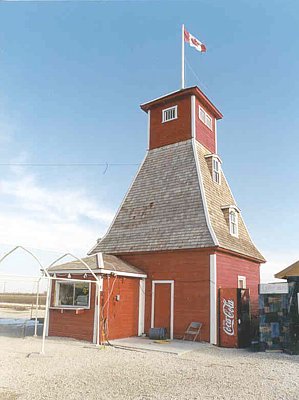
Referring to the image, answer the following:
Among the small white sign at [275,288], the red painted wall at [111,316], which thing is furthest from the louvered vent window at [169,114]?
the small white sign at [275,288]

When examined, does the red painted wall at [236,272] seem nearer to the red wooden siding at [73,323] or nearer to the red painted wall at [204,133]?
the red wooden siding at [73,323]

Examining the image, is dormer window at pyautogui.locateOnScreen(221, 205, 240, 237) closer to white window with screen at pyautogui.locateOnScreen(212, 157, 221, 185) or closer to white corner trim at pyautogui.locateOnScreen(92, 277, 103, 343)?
white window with screen at pyautogui.locateOnScreen(212, 157, 221, 185)

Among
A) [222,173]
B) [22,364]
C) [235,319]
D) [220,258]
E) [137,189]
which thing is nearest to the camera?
[22,364]

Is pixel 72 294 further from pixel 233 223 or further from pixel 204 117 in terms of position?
pixel 204 117

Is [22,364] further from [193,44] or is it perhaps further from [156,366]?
[193,44]

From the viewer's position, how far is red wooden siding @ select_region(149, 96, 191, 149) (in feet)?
58.3

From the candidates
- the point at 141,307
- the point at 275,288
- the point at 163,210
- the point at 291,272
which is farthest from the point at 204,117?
the point at 275,288

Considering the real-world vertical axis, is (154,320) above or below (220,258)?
below

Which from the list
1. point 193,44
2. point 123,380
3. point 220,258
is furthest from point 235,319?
point 193,44

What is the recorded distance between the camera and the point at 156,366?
912 centimetres

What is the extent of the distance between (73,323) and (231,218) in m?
7.51

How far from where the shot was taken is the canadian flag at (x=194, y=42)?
19.4 meters

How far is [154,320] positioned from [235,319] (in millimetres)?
3372

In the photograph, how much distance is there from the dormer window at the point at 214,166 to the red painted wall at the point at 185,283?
4593 mm
